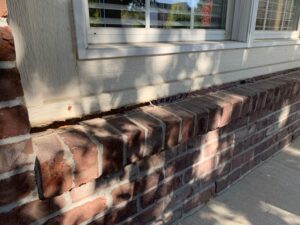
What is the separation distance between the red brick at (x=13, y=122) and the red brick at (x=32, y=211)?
32cm

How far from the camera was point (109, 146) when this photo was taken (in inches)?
47.8

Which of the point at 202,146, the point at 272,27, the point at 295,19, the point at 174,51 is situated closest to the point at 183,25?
the point at 174,51

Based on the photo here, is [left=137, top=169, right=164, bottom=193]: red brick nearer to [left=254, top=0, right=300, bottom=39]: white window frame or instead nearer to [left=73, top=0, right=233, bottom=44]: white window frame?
[left=73, top=0, right=233, bottom=44]: white window frame

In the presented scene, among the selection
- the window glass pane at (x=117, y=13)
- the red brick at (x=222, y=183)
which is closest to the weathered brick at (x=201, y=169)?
the red brick at (x=222, y=183)

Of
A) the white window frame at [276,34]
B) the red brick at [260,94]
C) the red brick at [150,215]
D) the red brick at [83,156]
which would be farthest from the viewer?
the white window frame at [276,34]

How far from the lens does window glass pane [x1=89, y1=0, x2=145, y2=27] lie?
140 centimetres

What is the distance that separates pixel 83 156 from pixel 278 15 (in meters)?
2.63

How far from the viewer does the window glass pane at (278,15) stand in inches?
98.0

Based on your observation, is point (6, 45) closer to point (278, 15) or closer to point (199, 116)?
point (199, 116)

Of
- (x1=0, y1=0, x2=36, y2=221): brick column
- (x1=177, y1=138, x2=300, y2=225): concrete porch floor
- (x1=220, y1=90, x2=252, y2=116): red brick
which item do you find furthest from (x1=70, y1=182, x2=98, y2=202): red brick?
(x1=220, y1=90, x2=252, y2=116): red brick

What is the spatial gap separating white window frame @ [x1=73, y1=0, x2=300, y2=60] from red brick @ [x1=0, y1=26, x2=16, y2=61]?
1.34 feet

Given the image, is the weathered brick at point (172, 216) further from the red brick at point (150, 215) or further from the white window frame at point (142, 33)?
the white window frame at point (142, 33)

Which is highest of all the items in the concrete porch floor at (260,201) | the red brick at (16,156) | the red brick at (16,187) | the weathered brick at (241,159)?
the red brick at (16,156)

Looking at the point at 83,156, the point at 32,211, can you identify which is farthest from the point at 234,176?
the point at 32,211
